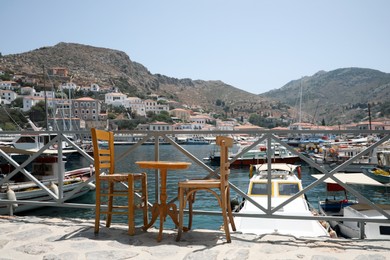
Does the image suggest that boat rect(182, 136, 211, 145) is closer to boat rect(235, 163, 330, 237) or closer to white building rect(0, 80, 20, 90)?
white building rect(0, 80, 20, 90)

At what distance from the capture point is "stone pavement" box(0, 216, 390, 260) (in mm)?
3496

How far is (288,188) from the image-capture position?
12133mm

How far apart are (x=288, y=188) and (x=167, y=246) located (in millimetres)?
8976

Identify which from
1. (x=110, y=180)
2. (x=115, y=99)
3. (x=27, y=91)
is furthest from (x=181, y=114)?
(x=110, y=180)

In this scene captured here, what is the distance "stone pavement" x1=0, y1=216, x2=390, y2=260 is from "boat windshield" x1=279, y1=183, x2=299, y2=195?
7.95 meters

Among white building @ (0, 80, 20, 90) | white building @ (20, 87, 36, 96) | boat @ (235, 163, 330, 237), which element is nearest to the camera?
boat @ (235, 163, 330, 237)

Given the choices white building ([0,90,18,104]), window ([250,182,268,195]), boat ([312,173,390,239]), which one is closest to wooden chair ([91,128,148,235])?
boat ([312,173,390,239])

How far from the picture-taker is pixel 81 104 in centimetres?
13800

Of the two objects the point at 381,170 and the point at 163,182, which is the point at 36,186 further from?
the point at 381,170

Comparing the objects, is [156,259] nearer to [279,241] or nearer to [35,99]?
[279,241]

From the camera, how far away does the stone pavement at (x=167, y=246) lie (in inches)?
138

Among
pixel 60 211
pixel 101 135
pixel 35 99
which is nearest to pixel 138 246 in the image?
pixel 101 135

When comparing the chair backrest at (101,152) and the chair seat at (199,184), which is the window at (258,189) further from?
the chair seat at (199,184)

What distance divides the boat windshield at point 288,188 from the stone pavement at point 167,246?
795 centimetres
